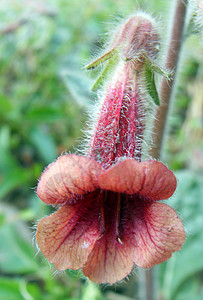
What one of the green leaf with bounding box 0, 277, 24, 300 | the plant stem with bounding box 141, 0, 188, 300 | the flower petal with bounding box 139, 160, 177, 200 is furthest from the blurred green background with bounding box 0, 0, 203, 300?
the flower petal with bounding box 139, 160, 177, 200

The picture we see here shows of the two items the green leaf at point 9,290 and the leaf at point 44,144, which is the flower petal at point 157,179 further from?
the leaf at point 44,144

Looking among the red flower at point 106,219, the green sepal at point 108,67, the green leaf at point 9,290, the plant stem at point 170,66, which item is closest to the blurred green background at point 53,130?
the green leaf at point 9,290

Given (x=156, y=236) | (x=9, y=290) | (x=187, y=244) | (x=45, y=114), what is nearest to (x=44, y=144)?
(x=45, y=114)

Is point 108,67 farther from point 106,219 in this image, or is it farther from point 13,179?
point 13,179

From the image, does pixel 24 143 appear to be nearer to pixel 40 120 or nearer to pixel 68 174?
pixel 40 120

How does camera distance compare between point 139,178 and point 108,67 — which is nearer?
point 139,178

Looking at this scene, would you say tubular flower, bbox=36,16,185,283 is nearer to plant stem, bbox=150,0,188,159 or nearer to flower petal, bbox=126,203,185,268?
flower petal, bbox=126,203,185,268
